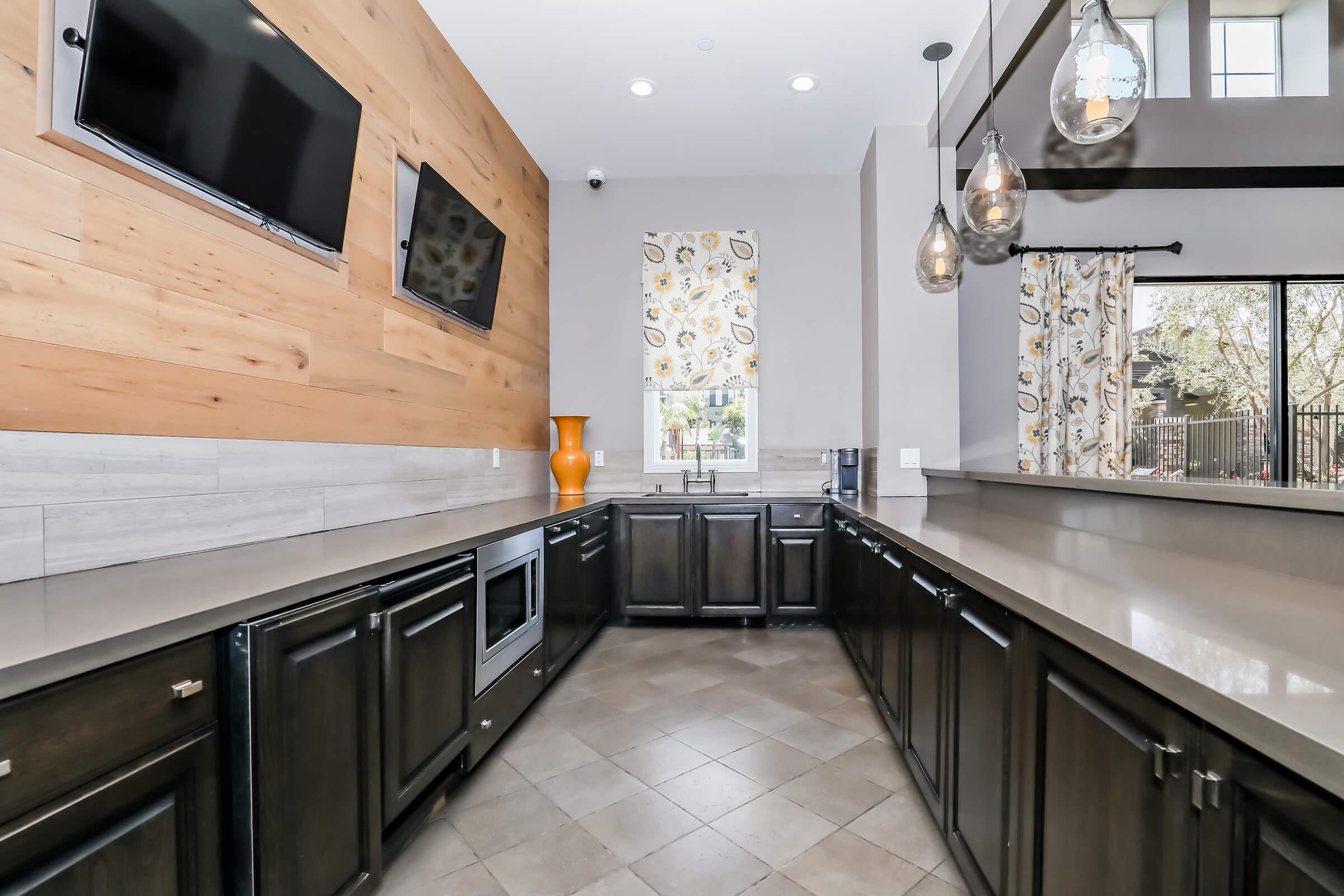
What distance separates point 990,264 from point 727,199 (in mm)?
1948

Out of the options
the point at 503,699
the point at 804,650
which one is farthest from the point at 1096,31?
the point at 804,650

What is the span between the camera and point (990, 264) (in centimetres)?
439

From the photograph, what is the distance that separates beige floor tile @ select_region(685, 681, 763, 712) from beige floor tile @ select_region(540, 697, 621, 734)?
1.27 ft

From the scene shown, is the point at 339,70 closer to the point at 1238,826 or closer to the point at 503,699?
the point at 503,699

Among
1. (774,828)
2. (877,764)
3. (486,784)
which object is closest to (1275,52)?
(877,764)

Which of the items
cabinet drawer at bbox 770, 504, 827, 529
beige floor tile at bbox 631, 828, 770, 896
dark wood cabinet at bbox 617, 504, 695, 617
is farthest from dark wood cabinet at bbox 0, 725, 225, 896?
cabinet drawer at bbox 770, 504, 827, 529

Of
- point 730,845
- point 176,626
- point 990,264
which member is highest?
point 990,264

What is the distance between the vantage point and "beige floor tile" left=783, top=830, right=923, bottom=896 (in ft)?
5.24

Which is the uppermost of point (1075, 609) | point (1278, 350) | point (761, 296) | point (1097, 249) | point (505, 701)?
point (1097, 249)

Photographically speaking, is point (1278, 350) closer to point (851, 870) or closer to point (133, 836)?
point (851, 870)

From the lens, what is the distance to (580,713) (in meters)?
2.69

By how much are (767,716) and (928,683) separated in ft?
3.19

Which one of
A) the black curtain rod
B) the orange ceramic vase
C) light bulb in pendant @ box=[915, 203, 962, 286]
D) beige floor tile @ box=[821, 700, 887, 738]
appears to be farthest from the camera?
the black curtain rod

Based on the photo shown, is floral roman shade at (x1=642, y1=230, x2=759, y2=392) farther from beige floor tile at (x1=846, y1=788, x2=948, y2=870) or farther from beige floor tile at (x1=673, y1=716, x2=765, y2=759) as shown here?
beige floor tile at (x1=846, y1=788, x2=948, y2=870)
